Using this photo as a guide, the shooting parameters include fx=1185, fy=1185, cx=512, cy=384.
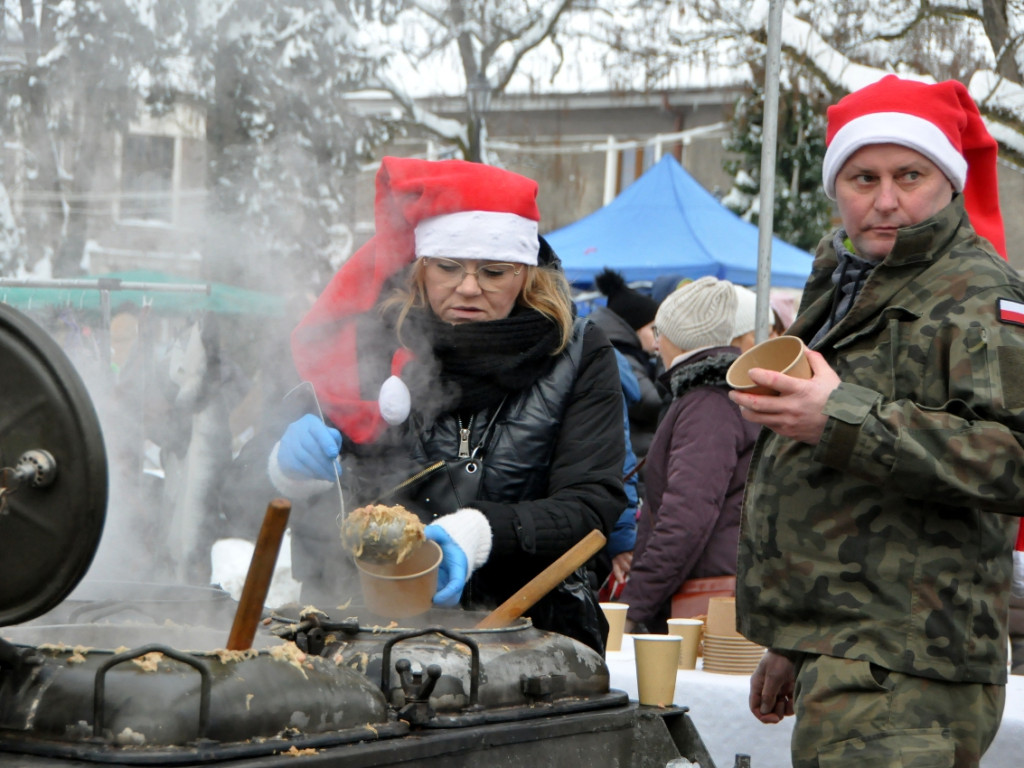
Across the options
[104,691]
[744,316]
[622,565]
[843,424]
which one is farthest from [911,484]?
[622,565]

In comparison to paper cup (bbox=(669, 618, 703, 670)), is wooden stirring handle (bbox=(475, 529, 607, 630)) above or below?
above

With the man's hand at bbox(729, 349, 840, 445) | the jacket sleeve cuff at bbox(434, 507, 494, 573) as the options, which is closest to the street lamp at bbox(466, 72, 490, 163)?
the jacket sleeve cuff at bbox(434, 507, 494, 573)

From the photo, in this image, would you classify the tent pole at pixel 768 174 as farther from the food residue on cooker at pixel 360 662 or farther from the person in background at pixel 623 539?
the food residue on cooker at pixel 360 662

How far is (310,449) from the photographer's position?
233 centimetres

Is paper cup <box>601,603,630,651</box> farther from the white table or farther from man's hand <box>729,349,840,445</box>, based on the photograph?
man's hand <box>729,349,840,445</box>

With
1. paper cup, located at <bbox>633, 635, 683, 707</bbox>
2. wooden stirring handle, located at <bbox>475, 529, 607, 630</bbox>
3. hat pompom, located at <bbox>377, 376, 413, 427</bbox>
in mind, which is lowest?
paper cup, located at <bbox>633, 635, 683, 707</bbox>

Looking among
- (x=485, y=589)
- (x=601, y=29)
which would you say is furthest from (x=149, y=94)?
(x=601, y=29)

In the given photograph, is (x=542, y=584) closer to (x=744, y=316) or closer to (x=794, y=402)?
(x=794, y=402)

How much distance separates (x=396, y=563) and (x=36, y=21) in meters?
2.84

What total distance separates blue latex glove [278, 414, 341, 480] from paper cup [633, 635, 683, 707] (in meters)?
0.71

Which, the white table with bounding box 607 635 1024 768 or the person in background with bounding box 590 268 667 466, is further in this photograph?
the person in background with bounding box 590 268 667 466

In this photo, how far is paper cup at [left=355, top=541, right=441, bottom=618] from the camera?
2.02 m

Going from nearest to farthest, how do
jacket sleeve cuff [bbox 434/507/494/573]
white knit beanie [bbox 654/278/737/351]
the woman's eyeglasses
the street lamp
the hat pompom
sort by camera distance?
jacket sleeve cuff [bbox 434/507/494/573] < the hat pompom < the woman's eyeglasses < white knit beanie [bbox 654/278/737/351] < the street lamp

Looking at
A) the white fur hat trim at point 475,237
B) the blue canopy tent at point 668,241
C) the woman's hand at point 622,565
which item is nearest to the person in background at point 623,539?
the woman's hand at point 622,565
